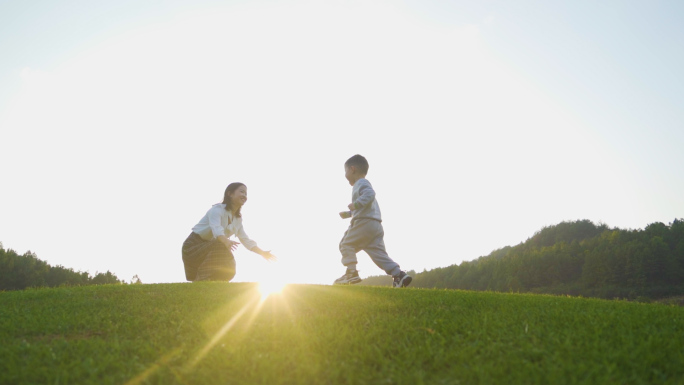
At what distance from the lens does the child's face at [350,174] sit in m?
11.2

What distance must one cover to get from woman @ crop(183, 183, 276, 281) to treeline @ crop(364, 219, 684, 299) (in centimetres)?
6508

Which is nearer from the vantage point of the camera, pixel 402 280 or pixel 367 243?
pixel 402 280

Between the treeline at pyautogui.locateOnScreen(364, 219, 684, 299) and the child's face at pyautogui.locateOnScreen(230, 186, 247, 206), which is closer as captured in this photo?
the child's face at pyautogui.locateOnScreen(230, 186, 247, 206)

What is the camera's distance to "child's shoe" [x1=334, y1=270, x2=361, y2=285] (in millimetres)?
10391

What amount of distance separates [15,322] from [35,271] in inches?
2407

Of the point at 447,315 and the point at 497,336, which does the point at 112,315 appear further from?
the point at 497,336

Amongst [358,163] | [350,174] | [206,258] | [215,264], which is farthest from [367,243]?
[206,258]

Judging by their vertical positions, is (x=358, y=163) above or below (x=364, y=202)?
above

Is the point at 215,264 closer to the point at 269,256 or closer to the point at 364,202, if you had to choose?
the point at 269,256

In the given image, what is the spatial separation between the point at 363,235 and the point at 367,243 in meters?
0.22

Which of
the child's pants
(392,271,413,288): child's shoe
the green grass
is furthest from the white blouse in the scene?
the green grass

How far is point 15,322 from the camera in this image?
18.6 feet

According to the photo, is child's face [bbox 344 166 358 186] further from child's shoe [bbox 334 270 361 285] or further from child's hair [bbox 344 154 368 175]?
child's shoe [bbox 334 270 361 285]

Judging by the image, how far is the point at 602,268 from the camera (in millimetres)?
83875
